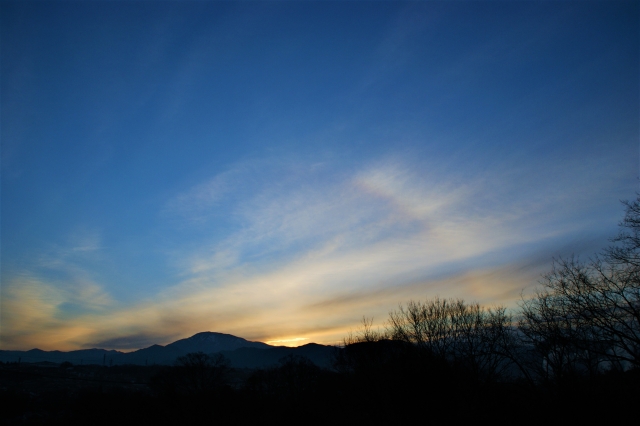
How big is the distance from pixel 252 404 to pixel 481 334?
4446cm

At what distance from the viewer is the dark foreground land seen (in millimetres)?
23844

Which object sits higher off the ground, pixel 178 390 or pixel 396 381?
pixel 396 381

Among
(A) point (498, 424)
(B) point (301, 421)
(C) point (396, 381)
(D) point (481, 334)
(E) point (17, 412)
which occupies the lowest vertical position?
(E) point (17, 412)

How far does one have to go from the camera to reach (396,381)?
87.7 ft

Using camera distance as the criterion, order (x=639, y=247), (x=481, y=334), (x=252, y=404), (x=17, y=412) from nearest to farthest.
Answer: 1. (x=639, y=247)
2. (x=481, y=334)
3. (x=252, y=404)
4. (x=17, y=412)

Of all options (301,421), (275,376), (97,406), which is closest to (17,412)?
(97,406)

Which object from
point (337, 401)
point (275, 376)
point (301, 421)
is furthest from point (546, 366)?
point (275, 376)

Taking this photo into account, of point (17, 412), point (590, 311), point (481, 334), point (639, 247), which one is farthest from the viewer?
point (17, 412)

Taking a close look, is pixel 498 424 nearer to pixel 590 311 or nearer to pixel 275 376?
pixel 590 311

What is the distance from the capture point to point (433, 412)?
957 inches

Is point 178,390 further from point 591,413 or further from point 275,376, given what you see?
point 591,413

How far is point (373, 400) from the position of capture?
30594mm

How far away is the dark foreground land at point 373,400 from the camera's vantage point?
2384cm

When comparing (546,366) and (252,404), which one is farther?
(252,404)
